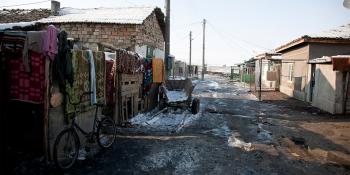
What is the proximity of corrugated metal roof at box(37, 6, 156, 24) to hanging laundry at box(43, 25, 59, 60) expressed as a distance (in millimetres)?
11130

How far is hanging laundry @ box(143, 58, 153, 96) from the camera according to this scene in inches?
482

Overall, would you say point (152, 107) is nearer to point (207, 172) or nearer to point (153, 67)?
point (153, 67)

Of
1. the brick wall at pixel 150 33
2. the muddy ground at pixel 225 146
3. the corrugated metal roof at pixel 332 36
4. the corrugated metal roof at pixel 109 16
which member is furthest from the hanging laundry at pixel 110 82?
the corrugated metal roof at pixel 332 36

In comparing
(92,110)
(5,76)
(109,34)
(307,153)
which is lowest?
(307,153)

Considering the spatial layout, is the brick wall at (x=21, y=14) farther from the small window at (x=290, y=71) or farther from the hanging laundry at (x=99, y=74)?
the small window at (x=290, y=71)

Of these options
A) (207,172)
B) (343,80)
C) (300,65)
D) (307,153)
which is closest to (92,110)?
(207,172)

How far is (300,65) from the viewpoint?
2041 centimetres

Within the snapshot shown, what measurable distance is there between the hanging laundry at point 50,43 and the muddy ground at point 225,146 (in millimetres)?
2132

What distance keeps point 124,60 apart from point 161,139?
2.92 m

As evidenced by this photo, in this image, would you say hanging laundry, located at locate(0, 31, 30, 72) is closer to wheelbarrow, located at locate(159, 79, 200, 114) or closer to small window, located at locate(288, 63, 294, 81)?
wheelbarrow, located at locate(159, 79, 200, 114)

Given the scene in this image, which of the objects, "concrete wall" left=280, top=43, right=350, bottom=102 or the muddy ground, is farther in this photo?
"concrete wall" left=280, top=43, right=350, bottom=102

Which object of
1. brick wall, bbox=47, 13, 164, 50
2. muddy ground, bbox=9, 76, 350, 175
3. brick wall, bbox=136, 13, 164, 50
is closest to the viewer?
muddy ground, bbox=9, 76, 350, 175

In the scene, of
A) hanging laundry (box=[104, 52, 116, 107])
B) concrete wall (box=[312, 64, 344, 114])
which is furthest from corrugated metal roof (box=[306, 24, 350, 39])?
hanging laundry (box=[104, 52, 116, 107])

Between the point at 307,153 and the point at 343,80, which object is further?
the point at 343,80
